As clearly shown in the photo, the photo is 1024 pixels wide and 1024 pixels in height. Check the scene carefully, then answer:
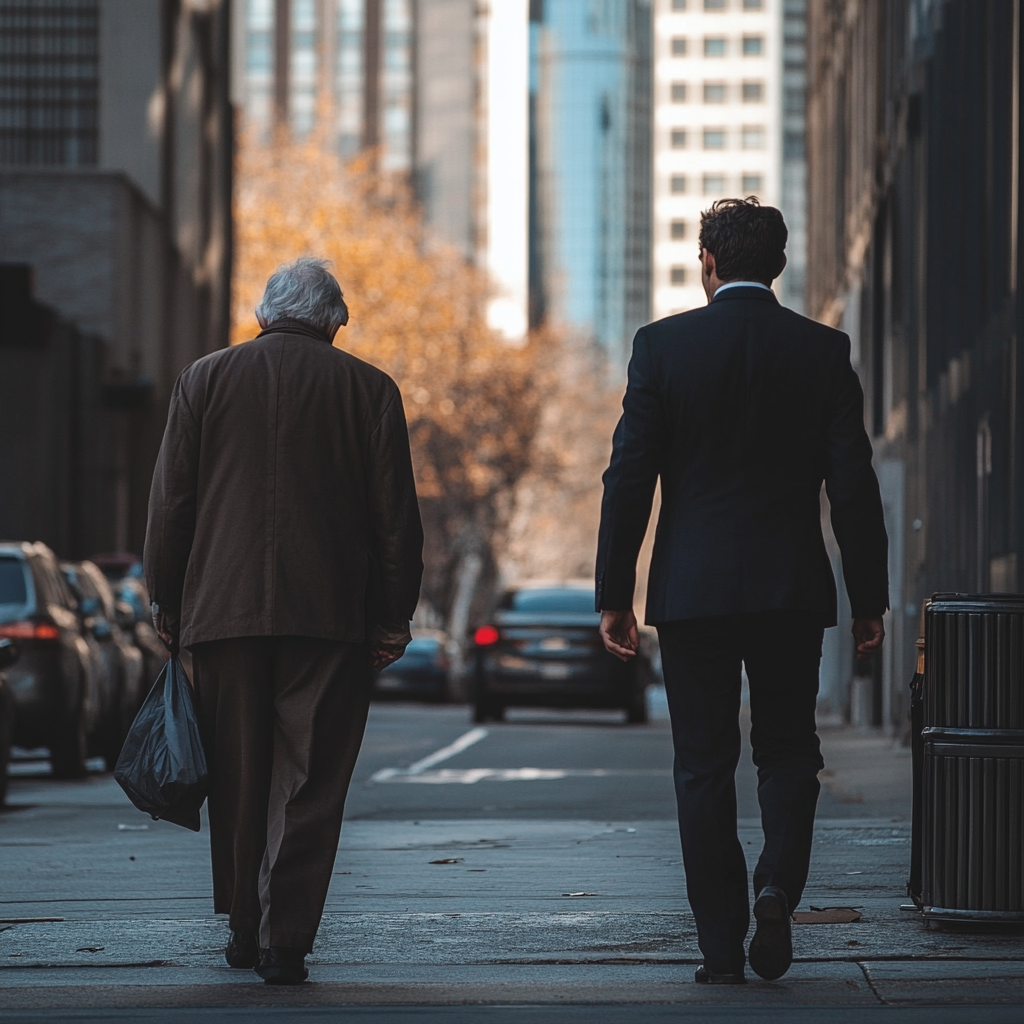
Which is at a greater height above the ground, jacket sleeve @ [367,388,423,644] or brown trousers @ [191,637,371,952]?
jacket sleeve @ [367,388,423,644]

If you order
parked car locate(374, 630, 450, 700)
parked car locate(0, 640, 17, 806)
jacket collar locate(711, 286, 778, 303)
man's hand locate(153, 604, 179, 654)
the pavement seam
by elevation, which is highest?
jacket collar locate(711, 286, 778, 303)

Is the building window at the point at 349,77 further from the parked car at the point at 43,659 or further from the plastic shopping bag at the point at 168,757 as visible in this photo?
the plastic shopping bag at the point at 168,757

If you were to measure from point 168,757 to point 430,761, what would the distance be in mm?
12919

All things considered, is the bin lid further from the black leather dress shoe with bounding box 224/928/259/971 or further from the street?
the black leather dress shoe with bounding box 224/928/259/971

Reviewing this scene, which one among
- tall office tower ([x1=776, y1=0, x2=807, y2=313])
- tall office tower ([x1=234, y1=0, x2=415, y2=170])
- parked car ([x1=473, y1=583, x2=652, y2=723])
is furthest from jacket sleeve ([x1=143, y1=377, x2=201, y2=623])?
tall office tower ([x1=776, y1=0, x2=807, y2=313])

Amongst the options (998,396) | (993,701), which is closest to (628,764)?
(998,396)

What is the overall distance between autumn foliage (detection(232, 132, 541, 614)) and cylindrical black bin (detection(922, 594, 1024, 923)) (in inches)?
2015

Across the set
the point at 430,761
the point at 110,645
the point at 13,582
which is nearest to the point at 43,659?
the point at 13,582

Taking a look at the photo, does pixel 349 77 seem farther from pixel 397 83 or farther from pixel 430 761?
pixel 430 761

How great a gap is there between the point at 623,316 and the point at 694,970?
192570mm

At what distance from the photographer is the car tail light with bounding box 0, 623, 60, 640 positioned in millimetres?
16672

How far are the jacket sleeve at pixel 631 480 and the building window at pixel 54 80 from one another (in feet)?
133

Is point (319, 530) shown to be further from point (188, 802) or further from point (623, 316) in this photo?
point (623, 316)

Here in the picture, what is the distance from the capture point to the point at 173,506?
6.54 metres
